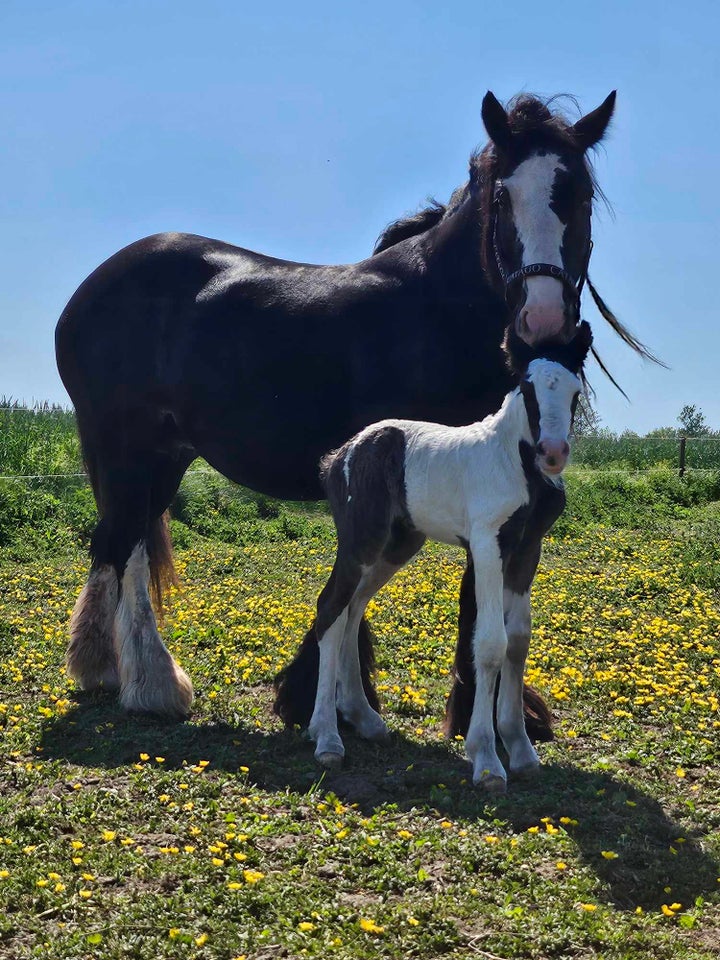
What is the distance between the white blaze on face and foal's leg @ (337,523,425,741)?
1552 millimetres

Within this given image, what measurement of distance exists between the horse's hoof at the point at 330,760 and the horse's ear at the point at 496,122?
3.39 m

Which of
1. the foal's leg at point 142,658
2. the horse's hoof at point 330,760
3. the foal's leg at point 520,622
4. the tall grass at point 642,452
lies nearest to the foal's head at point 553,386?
the foal's leg at point 520,622

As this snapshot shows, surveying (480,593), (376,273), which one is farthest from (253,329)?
(480,593)

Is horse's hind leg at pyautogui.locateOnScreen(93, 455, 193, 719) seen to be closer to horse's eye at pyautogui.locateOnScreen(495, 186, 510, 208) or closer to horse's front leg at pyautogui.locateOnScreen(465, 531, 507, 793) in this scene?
→ horse's front leg at pyautogui.locateOnScreen(465, 531, 507, 793)

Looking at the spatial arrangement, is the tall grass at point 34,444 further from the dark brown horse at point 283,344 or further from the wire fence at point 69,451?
the dark brown horse at point 283,344

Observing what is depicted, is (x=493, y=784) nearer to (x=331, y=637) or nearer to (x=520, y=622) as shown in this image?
(x=520, y=622)

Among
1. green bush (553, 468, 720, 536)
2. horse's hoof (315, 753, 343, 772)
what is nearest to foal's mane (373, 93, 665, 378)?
horse's hoof (315, 753, 343, 772)

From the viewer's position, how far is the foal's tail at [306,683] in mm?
6500

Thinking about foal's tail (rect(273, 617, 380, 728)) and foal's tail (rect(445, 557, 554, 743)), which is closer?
foal's tail (rect(445, 557, 554, 743))

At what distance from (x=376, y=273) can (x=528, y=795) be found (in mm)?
3163

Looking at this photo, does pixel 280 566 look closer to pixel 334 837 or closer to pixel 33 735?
pixel 33 735

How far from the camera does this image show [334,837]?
4754mm

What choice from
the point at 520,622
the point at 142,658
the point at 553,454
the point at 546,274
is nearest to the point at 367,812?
the point at 520,622

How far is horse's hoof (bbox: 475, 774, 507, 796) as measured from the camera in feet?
17.4
